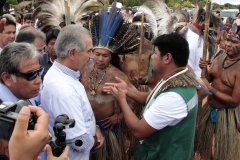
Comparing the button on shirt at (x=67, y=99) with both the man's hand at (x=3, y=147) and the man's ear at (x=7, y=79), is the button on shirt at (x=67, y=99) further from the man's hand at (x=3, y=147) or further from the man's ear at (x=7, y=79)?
the man's hand at (x=3, y=147)

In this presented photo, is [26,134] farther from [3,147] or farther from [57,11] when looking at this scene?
[57,11]

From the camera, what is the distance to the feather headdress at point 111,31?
Result: 10.6ft

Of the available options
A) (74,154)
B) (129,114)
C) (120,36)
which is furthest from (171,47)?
(74,154)

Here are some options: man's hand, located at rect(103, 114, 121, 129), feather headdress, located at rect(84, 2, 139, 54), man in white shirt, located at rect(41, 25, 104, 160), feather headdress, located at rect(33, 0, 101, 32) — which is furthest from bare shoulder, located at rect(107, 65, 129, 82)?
feather headdress, located at rect(33, 0, 101, 32)

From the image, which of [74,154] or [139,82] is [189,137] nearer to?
[74,154]

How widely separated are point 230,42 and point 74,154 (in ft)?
8.51

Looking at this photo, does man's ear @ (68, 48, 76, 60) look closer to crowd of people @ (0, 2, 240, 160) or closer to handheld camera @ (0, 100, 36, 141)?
crowd of people @ (0, 2, 240, 160)

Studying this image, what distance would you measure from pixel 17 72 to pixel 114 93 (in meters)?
0.99

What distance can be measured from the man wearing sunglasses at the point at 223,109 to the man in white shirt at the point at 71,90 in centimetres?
203

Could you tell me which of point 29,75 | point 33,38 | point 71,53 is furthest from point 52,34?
point 29,75

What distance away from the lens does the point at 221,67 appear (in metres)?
3.79

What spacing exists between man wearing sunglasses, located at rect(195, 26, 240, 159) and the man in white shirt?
2.03 meters

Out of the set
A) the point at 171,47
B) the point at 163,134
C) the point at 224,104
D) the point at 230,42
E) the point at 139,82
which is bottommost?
the point at 224,104

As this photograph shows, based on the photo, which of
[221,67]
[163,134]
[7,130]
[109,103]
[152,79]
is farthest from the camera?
[152,79]
